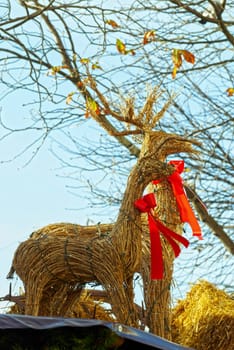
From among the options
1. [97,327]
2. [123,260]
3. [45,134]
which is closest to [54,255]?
[123,260]

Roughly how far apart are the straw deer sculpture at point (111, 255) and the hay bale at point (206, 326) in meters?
0.80

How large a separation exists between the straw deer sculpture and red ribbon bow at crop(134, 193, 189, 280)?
0.19ft

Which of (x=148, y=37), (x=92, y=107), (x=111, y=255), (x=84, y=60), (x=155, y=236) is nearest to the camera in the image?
(x=111, y=255)

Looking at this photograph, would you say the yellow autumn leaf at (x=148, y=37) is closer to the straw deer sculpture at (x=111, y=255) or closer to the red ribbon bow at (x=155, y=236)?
the straw deer sculpture at (x=111, y=255)

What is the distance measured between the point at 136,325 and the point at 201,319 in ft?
3.51

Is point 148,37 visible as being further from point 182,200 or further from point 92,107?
point 182,200

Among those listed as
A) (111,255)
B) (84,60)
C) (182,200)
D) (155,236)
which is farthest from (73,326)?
(84,60)

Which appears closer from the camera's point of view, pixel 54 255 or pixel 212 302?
pixel 54 255

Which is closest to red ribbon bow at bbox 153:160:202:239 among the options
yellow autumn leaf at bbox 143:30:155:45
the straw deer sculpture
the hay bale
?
the straw deer sculpture

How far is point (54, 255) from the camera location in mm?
5504

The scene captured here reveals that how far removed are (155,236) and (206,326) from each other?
43.6 inches

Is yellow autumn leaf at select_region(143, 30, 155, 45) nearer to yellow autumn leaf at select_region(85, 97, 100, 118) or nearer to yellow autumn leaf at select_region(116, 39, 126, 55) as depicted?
yellow autumn leaf at select_region(116, 39, 126, 55)

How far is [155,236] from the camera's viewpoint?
550 centimetres

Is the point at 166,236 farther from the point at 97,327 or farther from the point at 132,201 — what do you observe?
the point at 97,327
